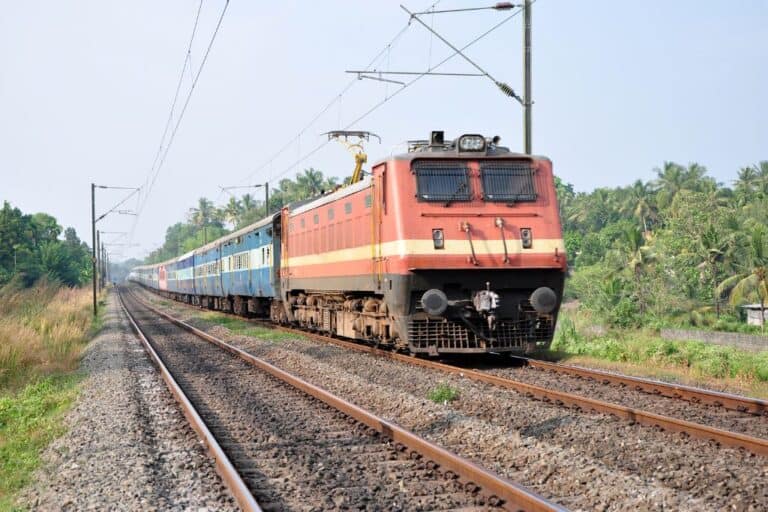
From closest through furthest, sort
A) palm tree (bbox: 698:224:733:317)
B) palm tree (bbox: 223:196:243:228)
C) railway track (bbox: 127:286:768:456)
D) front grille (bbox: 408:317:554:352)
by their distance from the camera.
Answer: railway track (bbox: 127:286:768:456) < front grille (bbox: 408:317:554:352) < palm tree (bbox: 698:224:733:317) < palm tree (bbox: 223:196:243:228)

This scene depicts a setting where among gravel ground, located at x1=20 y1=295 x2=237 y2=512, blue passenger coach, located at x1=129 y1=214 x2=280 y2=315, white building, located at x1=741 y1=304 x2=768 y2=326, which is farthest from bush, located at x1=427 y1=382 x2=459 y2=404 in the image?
white building, located at x1=741 y1=304 x2=768 y2=326

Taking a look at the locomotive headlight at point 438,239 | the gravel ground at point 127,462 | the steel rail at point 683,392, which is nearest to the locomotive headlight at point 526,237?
the locomotive headlight at point 438,239

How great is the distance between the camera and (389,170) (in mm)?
13328

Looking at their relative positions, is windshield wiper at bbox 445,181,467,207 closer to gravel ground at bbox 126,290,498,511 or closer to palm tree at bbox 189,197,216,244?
gravel ground at bbox 126,290,498,511

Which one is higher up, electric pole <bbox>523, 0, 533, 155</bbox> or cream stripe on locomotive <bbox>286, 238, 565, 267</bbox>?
electric pole <bbox>523, 0, 533, 155</bbox>

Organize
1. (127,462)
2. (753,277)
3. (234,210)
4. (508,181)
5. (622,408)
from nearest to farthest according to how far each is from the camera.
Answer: (127,462), (622,408), (508,181), (753,277), (234,210)

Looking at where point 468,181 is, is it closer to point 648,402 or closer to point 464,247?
point 464,247

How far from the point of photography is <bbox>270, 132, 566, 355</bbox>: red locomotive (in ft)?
42.5

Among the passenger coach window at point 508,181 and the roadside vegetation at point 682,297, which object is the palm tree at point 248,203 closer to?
the roadside vegetation at point 682,297

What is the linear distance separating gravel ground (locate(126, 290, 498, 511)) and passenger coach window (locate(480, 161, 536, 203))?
4.69 m

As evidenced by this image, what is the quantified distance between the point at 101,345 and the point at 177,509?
17.6 metres

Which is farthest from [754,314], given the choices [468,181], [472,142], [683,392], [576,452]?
[576,452]

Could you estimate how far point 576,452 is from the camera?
7.05 meters

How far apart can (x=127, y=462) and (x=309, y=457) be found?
171 cm
